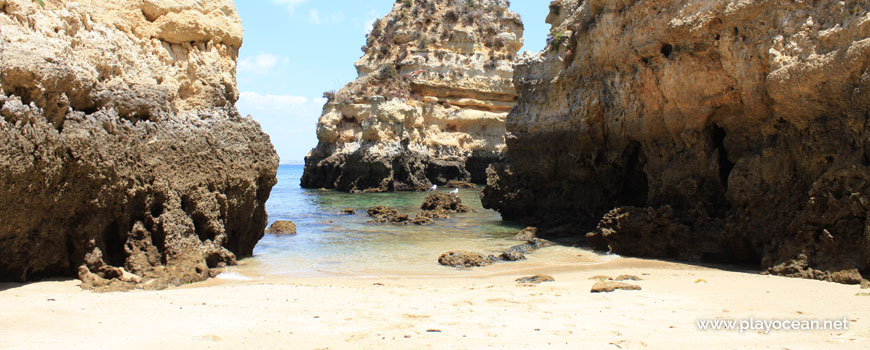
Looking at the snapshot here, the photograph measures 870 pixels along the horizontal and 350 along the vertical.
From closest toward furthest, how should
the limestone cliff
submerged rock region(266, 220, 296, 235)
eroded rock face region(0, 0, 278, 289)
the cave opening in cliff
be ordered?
eroded rock face region(0, 0, 278, 289), the cave opening in cliff, submerged rock region(266, 220, 296, 235), the limestone cliff

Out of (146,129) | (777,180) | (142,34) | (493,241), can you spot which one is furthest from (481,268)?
(142,34)

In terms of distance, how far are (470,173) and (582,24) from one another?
97.5 ft

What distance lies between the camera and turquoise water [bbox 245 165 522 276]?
10.3 meters

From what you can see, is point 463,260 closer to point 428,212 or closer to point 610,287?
point 610,287

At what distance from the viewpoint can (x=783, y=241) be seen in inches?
323

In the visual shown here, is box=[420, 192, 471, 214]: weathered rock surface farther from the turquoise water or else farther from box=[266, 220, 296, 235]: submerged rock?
box=[266, 220, 296, 235]: submerged rock

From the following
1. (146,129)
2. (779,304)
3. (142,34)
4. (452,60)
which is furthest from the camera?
(452,60)

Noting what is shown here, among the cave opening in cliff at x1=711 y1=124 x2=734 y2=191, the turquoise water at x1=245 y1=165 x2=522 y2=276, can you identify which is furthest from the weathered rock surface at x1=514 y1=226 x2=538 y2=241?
the cave opening in cliff at x1=711 y1=124 x2=734 y2=191

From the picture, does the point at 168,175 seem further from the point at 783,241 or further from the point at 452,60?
the point at 452,60

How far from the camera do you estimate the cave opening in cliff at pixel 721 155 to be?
10.2 m

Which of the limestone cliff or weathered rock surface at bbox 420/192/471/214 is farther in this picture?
the limestone cliff

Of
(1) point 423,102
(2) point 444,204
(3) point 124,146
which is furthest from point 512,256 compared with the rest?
(1) point 423,102

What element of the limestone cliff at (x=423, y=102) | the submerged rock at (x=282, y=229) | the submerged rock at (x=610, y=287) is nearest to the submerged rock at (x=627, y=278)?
the submerged rock at (x=610, y=287)

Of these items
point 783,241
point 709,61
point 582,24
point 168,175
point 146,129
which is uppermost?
point 582,24
